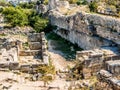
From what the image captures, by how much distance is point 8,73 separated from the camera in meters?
14.1

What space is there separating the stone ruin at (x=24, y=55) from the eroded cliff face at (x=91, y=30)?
2797 mm

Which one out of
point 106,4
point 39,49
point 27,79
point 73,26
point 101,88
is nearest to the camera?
point 101,88

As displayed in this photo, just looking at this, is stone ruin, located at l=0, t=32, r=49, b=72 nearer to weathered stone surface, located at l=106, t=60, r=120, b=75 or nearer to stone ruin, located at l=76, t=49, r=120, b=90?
stone ruin, located at l=76, t=49, r=120, b=90

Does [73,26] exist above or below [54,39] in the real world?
above

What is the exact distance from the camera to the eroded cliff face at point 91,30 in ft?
59.7

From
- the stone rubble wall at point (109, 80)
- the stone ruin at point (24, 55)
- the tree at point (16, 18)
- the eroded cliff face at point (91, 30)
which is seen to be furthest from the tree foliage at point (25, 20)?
the stone rubble wall at point (109, 80)

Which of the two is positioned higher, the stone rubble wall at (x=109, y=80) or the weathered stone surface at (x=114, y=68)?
the stone rubble wall at (x=109, y=80)

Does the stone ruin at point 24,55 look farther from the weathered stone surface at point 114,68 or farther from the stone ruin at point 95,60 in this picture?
the weathered stone surface at point 114,68

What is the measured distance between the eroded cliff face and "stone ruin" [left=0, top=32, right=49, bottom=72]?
9.18ft

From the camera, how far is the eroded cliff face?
1820cm

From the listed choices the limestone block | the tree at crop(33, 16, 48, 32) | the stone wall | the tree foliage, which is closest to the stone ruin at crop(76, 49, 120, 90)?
the stone wall

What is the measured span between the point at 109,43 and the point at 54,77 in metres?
5.32

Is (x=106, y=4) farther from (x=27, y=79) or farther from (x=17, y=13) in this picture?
(x=27, y=79)

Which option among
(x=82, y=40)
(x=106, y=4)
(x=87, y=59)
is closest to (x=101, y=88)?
(x=87, y=59)
